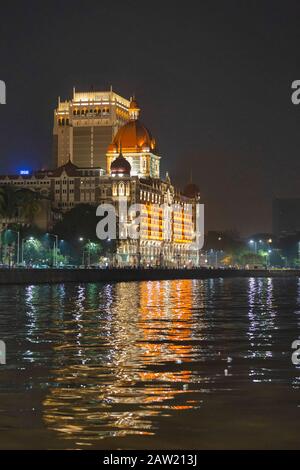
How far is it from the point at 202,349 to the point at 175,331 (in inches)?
285

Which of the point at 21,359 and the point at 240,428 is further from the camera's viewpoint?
the point at 21,359

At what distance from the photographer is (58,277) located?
387ft

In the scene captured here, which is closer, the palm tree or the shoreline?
the shoreline

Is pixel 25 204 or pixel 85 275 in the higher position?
pixel 25 204

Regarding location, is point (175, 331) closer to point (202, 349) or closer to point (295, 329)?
point (295, 329)

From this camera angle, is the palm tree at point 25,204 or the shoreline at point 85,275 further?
the palm tree at point 25,204

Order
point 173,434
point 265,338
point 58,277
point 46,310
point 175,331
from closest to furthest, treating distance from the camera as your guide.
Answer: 1. point 173,434
2. point 265,338
3. point 175,331
4. point 46,310
5. point 58,277

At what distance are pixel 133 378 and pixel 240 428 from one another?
5.79 m

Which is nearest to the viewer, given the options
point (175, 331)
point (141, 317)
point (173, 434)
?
point (173, 434)

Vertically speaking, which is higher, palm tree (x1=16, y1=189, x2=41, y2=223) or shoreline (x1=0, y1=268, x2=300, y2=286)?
palm tree (x1=16, y1=189, x2=41, y2=223)

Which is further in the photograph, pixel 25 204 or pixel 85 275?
pixel 25 204

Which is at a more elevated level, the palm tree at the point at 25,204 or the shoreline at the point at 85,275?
the palm tree at the point at 25,204

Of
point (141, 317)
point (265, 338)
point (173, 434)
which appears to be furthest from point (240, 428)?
point (141, 317)
